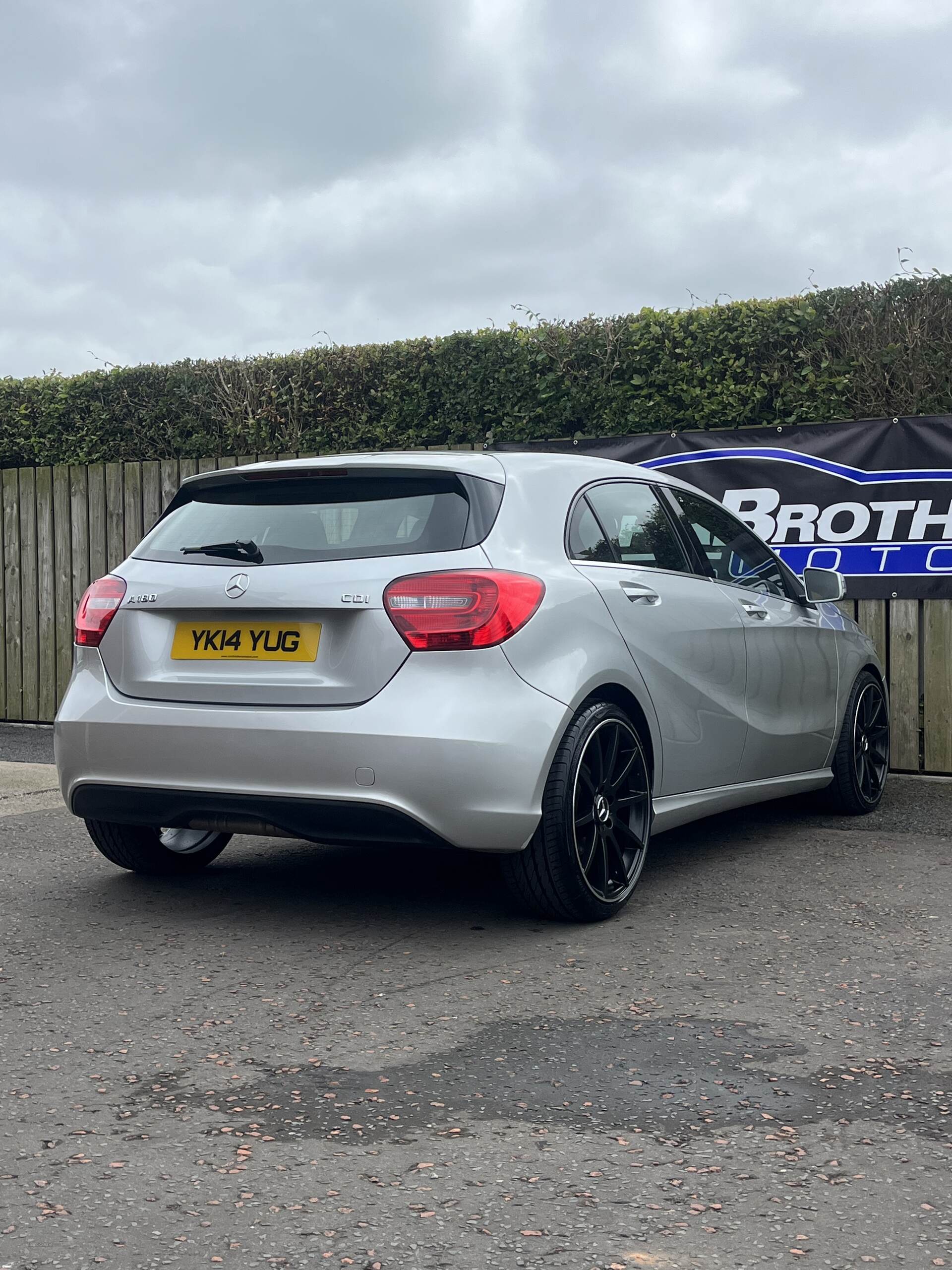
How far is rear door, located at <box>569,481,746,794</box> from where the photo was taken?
16.5 feet

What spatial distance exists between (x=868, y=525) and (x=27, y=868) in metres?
5.27

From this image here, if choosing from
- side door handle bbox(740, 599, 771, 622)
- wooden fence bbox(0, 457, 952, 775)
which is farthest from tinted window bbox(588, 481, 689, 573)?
wooden fence bbox(0, 457, 952, 775)

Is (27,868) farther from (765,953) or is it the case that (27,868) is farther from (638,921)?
(765,953)

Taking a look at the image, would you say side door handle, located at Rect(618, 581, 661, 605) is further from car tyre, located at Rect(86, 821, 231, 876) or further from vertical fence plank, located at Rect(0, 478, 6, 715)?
vertical fence plank, located at Rect(0, 478, 6, 715)

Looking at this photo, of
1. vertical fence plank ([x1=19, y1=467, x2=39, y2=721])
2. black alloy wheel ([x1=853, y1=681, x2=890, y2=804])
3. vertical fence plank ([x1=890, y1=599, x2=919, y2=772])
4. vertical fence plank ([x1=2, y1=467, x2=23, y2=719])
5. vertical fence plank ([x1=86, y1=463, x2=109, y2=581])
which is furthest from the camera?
vertical fence plank ([x1=2, y1=467, x2=23, y2=719])

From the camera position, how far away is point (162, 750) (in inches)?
181

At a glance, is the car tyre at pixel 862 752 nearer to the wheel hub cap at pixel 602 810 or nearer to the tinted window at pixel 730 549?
the tinted window at pixel 730 549

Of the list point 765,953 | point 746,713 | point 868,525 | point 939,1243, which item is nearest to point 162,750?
point 765,953

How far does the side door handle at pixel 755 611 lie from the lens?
5.99 m

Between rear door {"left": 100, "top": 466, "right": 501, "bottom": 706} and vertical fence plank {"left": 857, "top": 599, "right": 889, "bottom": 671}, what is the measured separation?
4.50m

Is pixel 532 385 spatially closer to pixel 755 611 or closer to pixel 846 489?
pixel 846 489

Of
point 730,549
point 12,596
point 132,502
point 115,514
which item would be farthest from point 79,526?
point 730,549

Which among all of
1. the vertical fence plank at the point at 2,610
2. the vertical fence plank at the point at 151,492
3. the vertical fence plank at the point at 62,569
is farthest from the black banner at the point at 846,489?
the vertical fence plank at the point at 2,610

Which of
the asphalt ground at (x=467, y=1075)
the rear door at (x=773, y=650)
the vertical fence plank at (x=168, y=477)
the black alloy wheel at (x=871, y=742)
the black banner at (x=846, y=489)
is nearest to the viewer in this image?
the asphalt ground at (x=467, y=1075)
